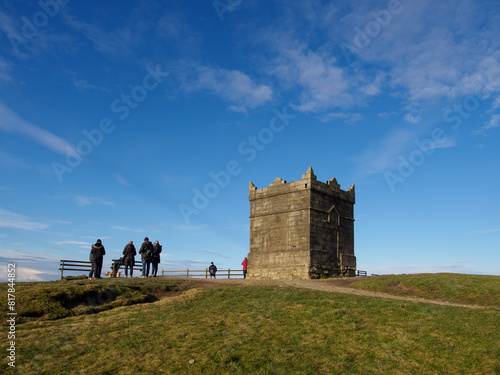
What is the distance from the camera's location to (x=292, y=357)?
32.8ft

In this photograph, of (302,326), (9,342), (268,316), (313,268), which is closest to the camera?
(9,342)

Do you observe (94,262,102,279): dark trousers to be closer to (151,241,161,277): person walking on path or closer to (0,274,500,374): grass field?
(151,241,161,277): person walking on path

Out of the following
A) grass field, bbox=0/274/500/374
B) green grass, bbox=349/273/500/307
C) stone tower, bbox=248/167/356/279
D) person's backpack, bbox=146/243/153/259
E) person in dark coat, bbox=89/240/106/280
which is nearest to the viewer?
grass field, bbox=0/274/500/374

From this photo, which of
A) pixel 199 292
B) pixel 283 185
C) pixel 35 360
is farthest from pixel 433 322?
pixel 283 185

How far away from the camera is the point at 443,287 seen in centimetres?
2072

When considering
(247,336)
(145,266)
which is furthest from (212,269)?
(247,336)

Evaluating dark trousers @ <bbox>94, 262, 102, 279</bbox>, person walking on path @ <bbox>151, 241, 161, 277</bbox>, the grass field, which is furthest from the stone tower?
dark trousers @ <bbox>94, 262, 102, 279</bbox>

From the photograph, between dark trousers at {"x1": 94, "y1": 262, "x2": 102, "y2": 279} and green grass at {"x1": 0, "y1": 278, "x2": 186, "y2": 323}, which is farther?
dark trousers at {"x1": 94, "y1": 262, "x2": 102, "y2": 279}

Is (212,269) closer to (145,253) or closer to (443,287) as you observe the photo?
(145,253)

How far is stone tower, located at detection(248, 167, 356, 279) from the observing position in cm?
2903

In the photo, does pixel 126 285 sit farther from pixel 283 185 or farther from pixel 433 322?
pixel 283 185

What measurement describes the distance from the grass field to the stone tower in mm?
12436

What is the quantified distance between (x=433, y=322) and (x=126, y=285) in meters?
12.8

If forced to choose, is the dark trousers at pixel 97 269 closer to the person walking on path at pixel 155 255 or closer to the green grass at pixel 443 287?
the person walking on path at pixel 155 255
